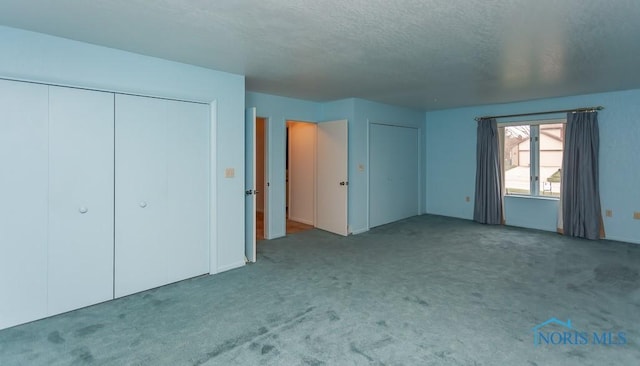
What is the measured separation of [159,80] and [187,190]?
3.82ft

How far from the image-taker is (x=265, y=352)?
85.0 inches

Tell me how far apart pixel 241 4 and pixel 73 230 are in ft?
7.92

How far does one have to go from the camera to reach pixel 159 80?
3.21 metres

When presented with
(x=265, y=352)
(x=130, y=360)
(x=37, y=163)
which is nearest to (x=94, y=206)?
(x=37, y=163)

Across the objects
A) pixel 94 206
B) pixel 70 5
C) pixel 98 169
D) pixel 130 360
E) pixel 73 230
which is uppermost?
pixel 70 5

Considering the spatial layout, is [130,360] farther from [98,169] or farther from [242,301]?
[98,169]

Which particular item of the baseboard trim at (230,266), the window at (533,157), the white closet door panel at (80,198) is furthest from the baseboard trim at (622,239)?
the white closet door panel at (80,198)

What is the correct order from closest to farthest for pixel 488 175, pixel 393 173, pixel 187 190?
1. pixel 187 190
2. pixel 488 175
3. pixel 393 173

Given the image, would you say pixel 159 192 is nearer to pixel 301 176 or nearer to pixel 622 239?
pixel 301 176

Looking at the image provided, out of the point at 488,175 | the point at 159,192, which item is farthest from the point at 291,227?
the point at 488,175

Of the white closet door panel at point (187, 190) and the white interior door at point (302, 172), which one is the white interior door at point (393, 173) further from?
the white closet door panel at point (187, 190)

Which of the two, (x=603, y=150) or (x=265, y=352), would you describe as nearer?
(x=265, y=352)

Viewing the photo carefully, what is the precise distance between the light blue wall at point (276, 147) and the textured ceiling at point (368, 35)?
908mm

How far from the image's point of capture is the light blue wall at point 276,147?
203 inches
